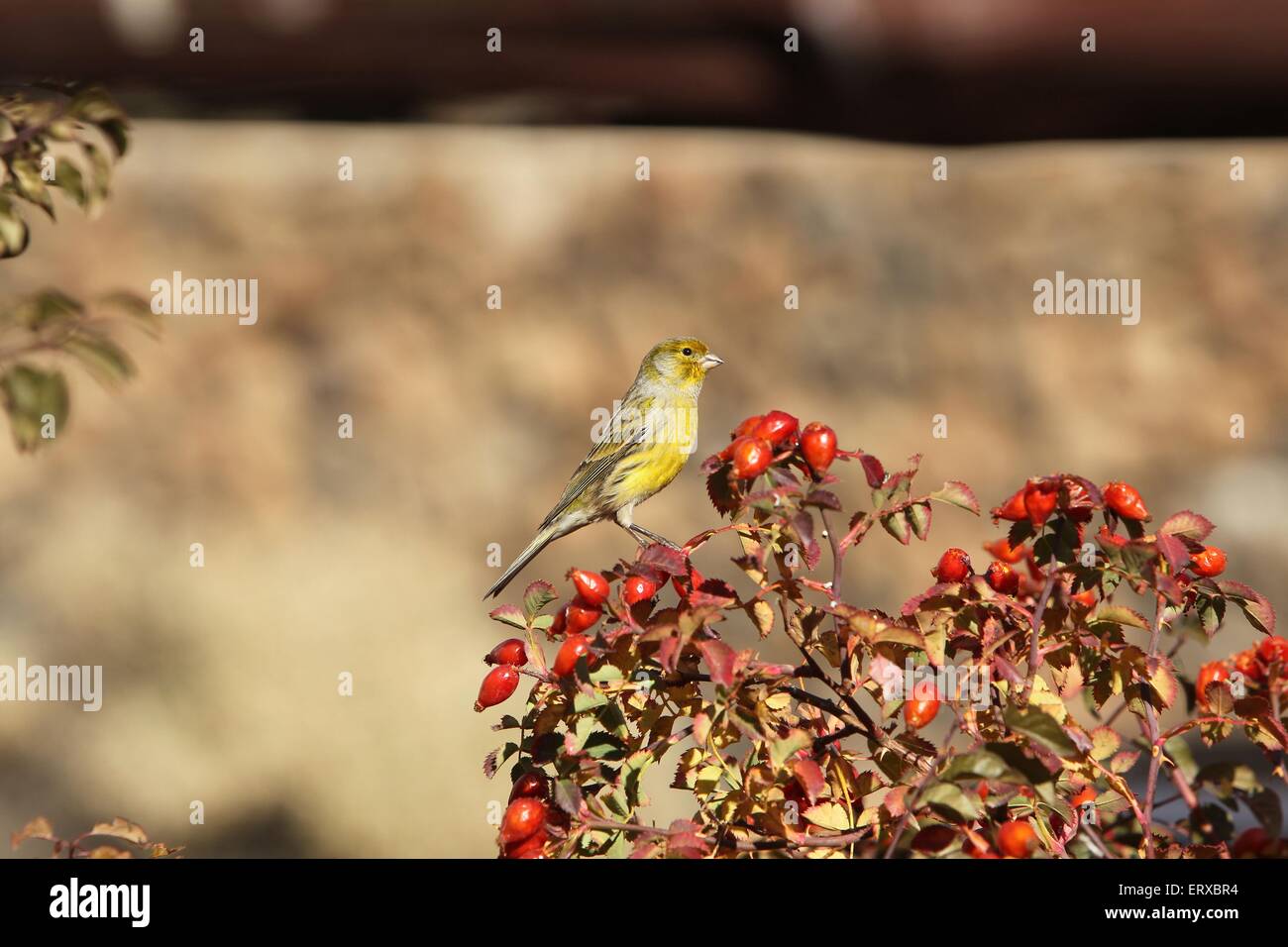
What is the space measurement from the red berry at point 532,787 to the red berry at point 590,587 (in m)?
0.24

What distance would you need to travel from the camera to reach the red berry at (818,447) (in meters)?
1.41

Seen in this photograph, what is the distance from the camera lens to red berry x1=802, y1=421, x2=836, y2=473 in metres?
1.41

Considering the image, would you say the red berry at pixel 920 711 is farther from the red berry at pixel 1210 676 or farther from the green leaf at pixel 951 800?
the red berry at pixel 1210 676

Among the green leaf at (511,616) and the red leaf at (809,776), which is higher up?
the green leaf at (511,616)

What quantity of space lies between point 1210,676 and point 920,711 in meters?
0.42

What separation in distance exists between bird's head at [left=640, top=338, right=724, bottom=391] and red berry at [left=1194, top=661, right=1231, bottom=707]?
1457 mm

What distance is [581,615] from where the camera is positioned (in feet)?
4.74

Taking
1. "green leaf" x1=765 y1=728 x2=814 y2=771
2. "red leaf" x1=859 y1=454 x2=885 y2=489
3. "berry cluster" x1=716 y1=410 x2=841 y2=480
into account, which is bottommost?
"green leaf" x1=765 y1=728 x2=814 y2=771

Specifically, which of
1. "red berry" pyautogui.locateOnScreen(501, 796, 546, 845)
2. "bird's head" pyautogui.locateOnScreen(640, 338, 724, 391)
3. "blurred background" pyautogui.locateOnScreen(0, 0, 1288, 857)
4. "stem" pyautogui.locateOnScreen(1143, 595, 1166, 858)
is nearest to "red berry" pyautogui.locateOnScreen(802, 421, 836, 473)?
"stem" pyautogui.locateOnScreen(1143, 595, 1166, 858)

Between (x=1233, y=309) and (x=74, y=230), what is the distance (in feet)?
14.1
